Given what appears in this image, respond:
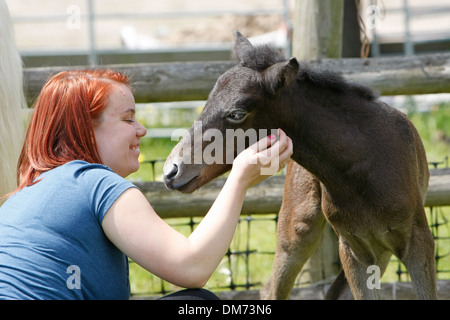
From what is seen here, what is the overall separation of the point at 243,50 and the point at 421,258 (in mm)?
1360

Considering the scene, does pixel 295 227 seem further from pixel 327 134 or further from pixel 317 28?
pixel 317 28

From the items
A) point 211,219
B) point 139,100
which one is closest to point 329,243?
point 139,100

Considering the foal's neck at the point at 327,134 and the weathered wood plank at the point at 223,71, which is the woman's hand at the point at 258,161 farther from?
the weathered wood plank at the point at 223,71

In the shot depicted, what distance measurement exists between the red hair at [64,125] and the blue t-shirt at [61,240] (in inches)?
6.1

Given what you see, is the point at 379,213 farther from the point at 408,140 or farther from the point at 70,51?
the point at 70,51

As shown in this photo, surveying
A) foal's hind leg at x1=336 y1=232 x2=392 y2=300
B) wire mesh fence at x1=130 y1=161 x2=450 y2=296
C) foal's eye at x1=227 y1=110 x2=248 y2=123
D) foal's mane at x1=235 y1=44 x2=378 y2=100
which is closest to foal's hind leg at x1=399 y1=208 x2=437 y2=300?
foal's hind leg at x1=336 y1=232 x2=392 y2=300

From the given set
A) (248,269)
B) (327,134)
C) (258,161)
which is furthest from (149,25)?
(258,161)

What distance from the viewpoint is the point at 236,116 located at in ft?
9.28

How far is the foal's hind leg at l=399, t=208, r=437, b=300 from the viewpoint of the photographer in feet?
10.5

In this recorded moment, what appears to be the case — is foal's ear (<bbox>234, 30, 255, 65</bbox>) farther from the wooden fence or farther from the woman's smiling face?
the wooden fence

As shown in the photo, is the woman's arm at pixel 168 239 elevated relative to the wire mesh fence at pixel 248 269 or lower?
elevated

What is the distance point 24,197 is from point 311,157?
1.38 meters

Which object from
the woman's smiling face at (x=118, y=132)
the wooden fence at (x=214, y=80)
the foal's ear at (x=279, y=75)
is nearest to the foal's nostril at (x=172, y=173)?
the woman's smiling face at (x=118, y=132)

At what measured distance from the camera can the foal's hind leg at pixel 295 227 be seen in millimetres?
3633
